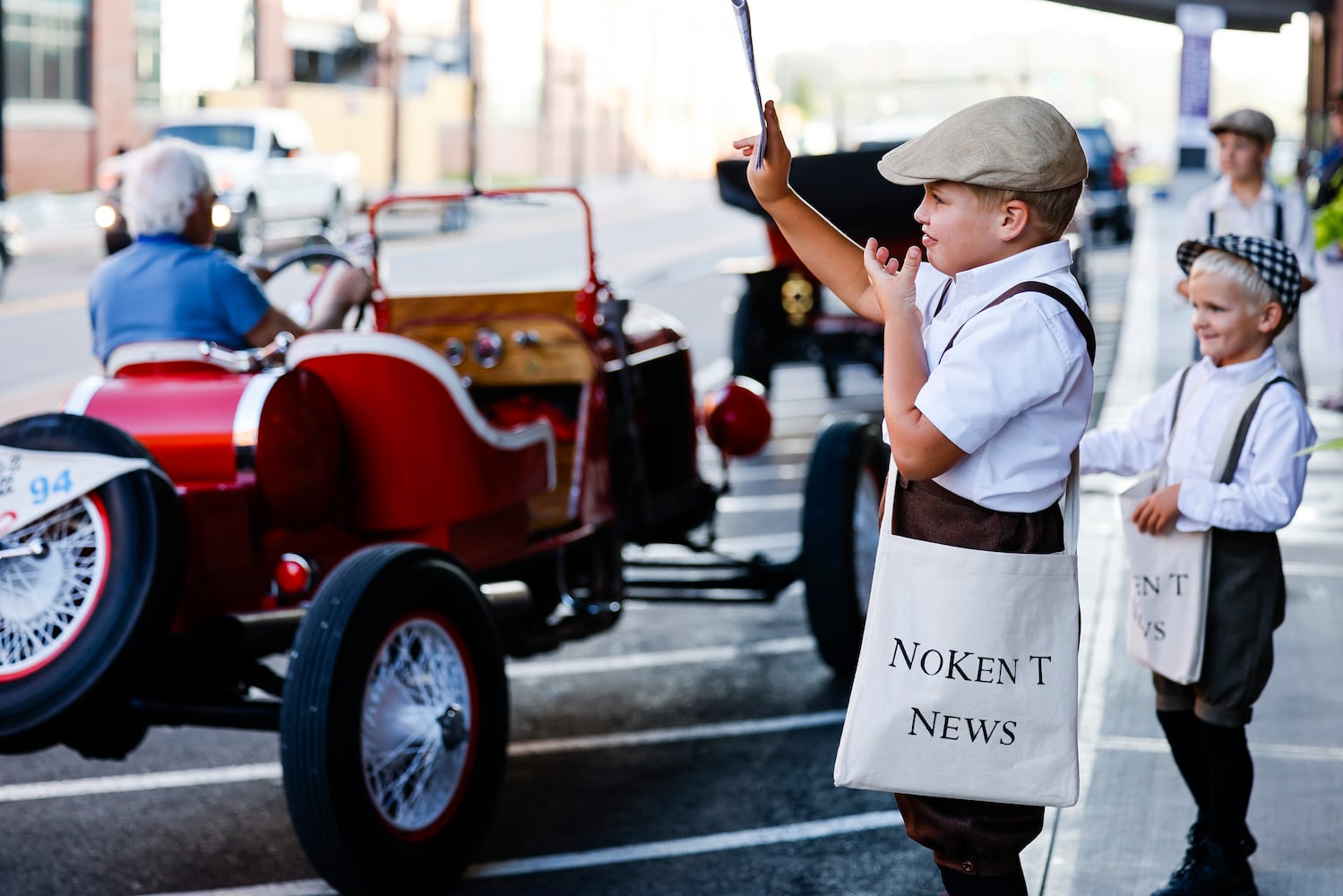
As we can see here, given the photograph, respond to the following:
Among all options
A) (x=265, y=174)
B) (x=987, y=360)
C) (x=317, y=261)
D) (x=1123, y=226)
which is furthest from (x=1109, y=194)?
(x=987, y=360)

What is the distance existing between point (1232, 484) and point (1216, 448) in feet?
0.29

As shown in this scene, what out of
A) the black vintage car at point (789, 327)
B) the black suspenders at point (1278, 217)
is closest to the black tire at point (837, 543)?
the black suspenders at point (1278, 217)

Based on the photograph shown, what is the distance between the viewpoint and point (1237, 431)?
3344 millimetres

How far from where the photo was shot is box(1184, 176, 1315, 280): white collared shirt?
6.29 metres

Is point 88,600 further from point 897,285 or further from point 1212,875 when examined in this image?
point 1212,875

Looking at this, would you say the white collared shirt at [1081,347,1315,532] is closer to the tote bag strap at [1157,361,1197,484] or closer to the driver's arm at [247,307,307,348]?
the tote bag strap at [1157,361,1197,484]

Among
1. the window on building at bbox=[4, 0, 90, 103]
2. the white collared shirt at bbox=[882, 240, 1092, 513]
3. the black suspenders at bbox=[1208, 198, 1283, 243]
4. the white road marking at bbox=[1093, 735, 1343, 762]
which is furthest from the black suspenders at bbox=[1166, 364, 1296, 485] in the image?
the window on building at bbox=[4, 0, 90, 103]

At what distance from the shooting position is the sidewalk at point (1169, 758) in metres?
3.81

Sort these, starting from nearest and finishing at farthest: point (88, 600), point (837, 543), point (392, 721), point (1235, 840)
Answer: point (1235, 840)
point (88, 600)
point (392, 721)
point (837, 543)

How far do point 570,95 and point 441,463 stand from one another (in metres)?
63.8

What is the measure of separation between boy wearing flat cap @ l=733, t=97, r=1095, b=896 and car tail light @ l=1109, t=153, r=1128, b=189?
24.8 metres

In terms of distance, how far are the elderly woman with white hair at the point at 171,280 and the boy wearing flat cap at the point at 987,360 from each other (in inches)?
95.6

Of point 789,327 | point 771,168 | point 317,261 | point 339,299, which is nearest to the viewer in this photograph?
point 771,168

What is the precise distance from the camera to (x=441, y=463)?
444cm
